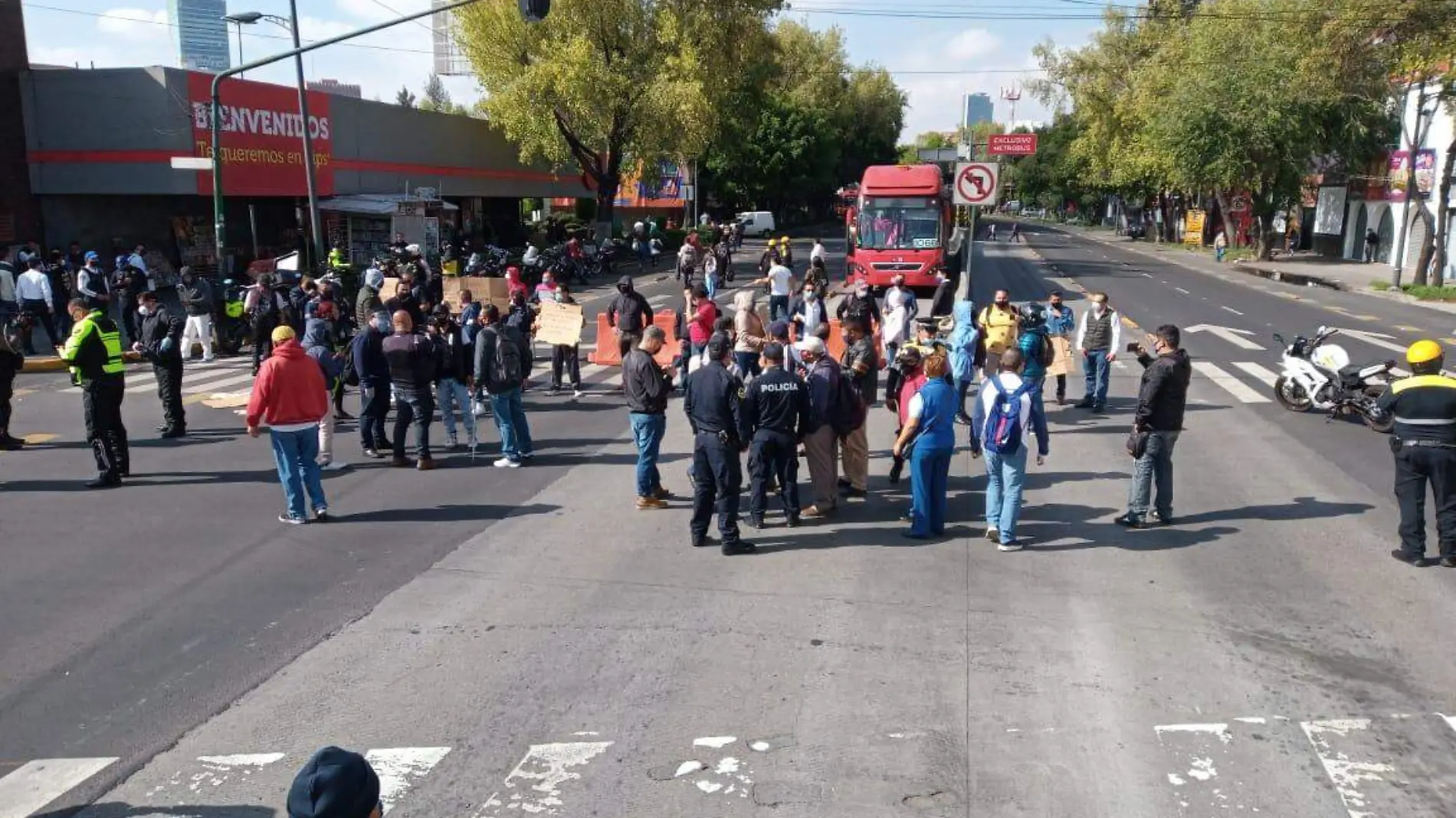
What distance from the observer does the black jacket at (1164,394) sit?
8.51 meters

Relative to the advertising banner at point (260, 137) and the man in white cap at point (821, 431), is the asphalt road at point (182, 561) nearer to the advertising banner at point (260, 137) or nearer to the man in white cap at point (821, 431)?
the man in white cap at point (821, 431)

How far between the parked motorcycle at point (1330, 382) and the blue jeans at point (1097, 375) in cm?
226

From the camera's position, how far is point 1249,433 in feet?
41.7

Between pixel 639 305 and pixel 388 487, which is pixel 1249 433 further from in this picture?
pixel 388 487

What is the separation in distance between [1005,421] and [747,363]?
18.8 feet

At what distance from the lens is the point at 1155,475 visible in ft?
29.7

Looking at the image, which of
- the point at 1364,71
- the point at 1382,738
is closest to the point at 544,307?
the point at 1382,738

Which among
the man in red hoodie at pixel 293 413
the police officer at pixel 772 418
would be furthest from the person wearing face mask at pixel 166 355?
the police officer at pixel 772 418

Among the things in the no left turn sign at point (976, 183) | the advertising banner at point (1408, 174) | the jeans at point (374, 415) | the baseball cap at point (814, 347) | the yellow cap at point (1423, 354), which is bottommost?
the jeans at point (374, 415)

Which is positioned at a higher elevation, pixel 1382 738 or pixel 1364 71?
pixel 1364 71

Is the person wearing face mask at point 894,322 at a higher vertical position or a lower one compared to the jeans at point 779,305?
higher

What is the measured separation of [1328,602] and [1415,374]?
212 centimetres

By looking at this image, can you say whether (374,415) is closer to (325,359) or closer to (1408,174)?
(325,359)

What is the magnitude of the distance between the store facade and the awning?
0.14 feet
